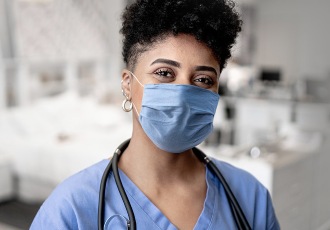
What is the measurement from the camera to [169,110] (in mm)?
833

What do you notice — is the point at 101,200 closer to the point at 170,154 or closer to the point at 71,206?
the point at 71,206

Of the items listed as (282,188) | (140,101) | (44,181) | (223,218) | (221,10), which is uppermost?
(221,10)

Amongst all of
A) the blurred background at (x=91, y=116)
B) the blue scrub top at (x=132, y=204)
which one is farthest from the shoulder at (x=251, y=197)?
the blurred background at (x=91, y=116)

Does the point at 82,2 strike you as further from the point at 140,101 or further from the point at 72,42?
the point at 140,101

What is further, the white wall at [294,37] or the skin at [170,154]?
the white wall at [294,37]

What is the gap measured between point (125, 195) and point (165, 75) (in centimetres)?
24

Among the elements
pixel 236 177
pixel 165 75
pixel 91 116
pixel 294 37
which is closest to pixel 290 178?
pixel 236 177

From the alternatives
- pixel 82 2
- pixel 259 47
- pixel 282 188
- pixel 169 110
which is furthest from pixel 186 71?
pixel 259 47

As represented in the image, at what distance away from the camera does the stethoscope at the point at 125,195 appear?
82 centimetres

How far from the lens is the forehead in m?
0.80

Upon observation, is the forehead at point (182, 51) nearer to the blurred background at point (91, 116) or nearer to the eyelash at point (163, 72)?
the eyelash at point (163, 72)

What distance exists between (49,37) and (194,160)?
349 cm

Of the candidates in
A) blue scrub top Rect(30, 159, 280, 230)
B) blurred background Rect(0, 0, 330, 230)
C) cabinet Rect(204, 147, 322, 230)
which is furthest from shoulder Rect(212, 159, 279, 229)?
cabinet Rect(204, 147, 322, 230)

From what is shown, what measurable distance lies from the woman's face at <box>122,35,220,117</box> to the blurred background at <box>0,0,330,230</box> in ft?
1.89
